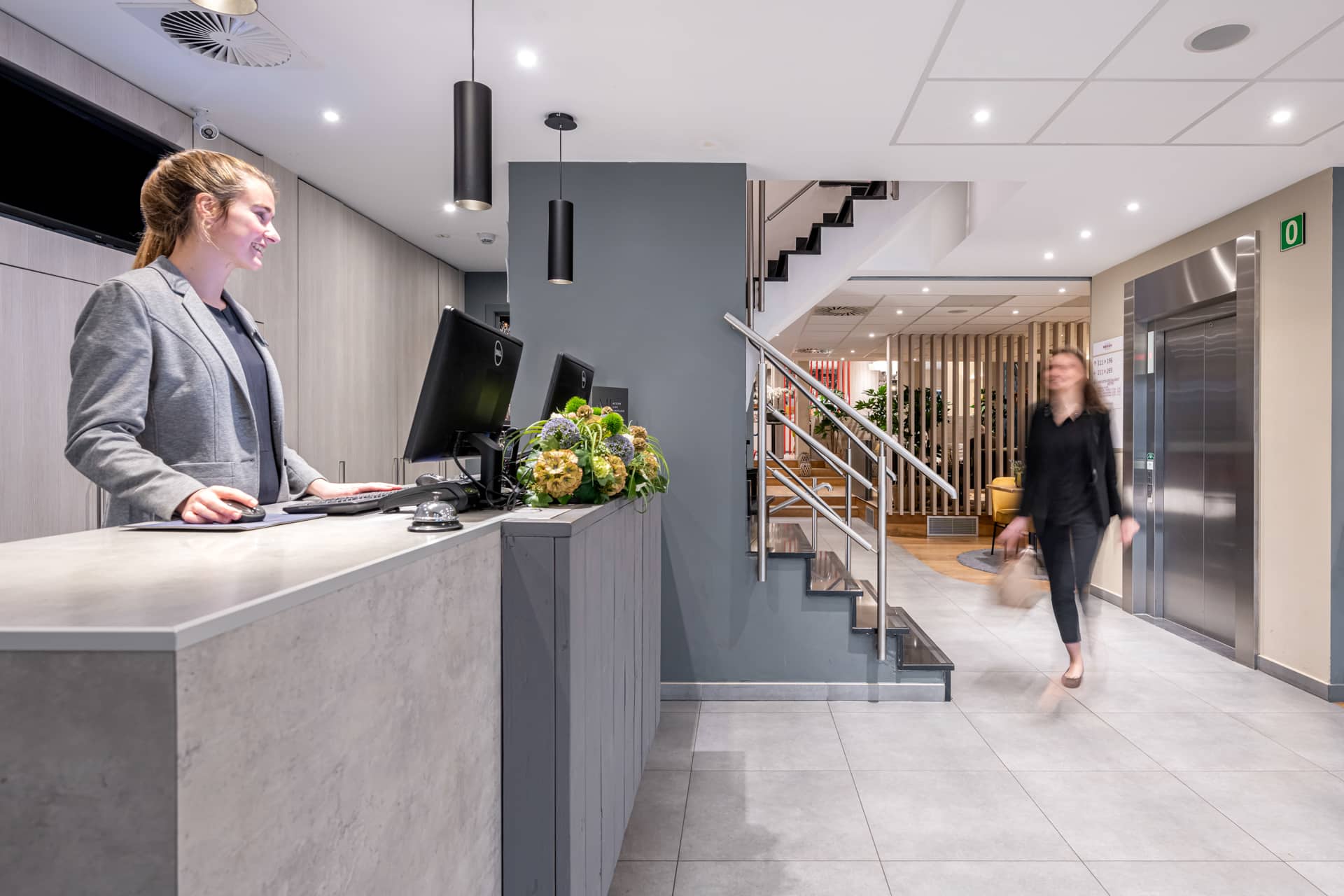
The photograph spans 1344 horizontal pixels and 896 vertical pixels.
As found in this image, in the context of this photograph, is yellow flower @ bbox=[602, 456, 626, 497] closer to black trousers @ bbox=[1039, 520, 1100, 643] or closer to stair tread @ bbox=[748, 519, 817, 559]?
stair tread @ bbox=[748, 519, 817, 559]

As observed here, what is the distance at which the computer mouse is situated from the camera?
3.89ft

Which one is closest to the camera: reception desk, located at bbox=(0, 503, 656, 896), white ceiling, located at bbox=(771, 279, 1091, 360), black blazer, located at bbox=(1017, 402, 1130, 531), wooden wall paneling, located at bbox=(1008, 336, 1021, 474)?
reception desk, located at bbox=(0, 503, 656, 896)

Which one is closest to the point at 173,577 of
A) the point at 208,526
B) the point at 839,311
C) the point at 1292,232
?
the point at 208,526

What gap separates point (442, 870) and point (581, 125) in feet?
10.3

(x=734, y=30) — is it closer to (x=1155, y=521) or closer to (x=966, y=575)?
(x=1155, y=521)

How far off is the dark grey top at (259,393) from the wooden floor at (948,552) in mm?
5952

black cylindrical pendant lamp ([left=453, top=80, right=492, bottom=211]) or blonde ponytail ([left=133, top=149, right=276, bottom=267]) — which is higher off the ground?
black cylindrical pendant lamp ([left=453, top=80, right=492, bottom=211])

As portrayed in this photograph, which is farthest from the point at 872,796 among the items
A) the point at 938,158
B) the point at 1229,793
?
the point at 938,158

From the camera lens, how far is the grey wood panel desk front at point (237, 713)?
0.55m

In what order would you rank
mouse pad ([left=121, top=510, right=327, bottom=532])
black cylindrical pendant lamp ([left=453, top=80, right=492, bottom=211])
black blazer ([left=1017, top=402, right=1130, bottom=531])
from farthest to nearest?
black blazer ([left=1017, top=402, right=1130, bottom=531]), black cylindrical pendant lamp ([left=453, top=80, right=492, bottom=211]), mouse pad ([left=121, top=510, right=327, bottom=532])

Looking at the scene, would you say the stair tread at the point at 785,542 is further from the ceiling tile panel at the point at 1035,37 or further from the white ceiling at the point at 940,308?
the white ceiling at the point at 940,308

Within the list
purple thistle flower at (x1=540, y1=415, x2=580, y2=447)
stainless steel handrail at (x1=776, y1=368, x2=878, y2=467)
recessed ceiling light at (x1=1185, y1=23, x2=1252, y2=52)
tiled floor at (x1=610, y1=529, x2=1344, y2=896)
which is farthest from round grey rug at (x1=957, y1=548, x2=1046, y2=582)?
purple thistle flower at (x1=540, y1=415, x2=580, y2=447)

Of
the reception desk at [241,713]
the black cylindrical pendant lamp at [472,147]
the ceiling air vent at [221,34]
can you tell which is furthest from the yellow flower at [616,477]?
A: the ceiling air vent at [221,34]

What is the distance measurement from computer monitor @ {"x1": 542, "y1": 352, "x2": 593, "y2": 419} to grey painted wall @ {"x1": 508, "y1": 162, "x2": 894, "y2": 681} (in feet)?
3.90
